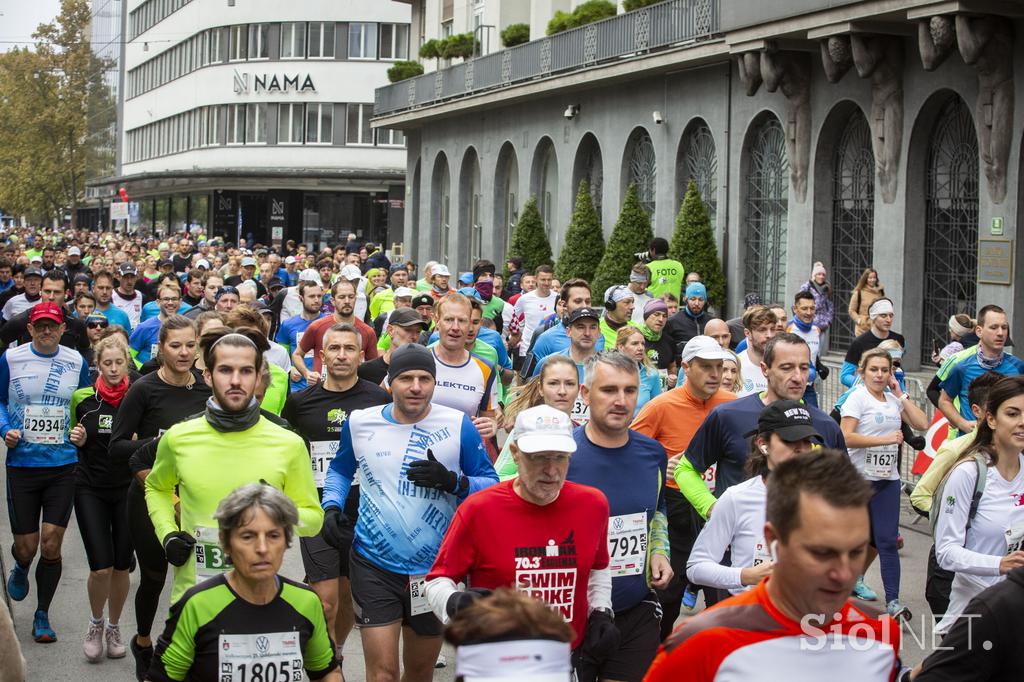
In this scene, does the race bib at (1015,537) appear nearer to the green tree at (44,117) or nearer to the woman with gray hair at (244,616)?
the woman with gray hair at (244,616)

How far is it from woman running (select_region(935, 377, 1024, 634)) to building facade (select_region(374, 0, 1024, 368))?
13.5 m

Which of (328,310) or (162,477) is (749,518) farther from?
(328,310)

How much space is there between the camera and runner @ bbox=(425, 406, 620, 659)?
17.2 feet

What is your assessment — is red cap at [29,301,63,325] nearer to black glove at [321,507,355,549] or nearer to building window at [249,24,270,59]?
black glove at [321,507,355,549]

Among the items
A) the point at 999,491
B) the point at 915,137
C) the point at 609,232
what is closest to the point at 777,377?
the point at 999,491

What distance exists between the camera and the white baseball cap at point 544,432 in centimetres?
508

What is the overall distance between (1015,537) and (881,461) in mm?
3665

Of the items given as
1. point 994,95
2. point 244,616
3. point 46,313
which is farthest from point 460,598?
point 994,95

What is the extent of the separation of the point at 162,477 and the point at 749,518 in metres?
2.49

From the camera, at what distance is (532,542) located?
529cm

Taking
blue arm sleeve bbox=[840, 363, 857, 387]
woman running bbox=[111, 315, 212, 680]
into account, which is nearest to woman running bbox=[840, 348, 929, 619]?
blue arm sleeve bbox=[840, 363, 857, 387]

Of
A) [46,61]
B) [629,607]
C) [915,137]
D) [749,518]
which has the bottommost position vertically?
[629,607]

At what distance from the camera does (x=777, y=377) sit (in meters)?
7.43

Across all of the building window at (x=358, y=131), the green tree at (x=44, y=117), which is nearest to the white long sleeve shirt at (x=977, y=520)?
the building window at (x=358, y=131)
